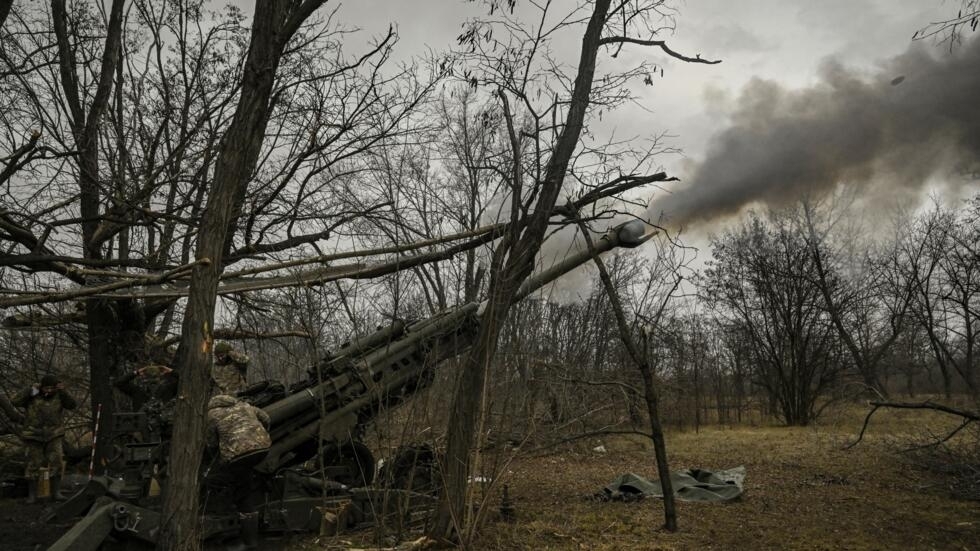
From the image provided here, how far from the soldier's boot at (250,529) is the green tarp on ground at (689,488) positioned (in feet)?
14.6

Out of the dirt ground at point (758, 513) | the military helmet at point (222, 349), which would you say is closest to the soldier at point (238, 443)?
the dirt ground at point (758, 513)

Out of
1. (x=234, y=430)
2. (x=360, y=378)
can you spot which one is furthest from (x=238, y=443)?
(x=360, y=378)

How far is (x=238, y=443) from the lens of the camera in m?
6.71

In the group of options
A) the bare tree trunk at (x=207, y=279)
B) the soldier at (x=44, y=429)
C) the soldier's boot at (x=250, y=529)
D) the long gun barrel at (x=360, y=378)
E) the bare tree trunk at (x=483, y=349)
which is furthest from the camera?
the soldier at (x=44, y=429)

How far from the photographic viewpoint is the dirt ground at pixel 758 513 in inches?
272

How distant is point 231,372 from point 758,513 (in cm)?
707

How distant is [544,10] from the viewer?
7211 mm

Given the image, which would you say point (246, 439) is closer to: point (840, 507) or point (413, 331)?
point (413, 331)

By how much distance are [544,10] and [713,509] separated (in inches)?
241

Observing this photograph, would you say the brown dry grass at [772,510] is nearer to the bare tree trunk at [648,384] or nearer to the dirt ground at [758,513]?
the dirt ground at [758,513]

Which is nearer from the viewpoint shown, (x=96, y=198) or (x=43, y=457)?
(x=96, y=198)

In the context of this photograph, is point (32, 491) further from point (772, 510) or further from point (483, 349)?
point (772, 510)

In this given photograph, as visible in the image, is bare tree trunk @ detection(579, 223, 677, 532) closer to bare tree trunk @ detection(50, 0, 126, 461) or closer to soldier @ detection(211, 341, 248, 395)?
soldier @ detection(211, 341, 248, 395)

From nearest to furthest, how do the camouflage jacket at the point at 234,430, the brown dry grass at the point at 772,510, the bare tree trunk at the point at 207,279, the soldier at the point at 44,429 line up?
the bare tree trunk at the point at 207,279 → the camouflage jacket at the point at 234,430 → the brown dry grass at the point at 772,510 → the soldier at the point at 44,429
